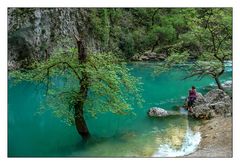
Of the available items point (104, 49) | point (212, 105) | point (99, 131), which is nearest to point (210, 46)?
point (212, 105)

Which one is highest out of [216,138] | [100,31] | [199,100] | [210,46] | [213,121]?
[100,31]

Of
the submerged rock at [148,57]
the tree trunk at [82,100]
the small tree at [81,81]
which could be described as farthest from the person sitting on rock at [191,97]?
the tree trunk at [82,100]

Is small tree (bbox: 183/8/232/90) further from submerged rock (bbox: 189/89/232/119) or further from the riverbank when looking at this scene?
the riverbank

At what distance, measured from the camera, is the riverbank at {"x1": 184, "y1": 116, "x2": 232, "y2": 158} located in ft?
29.1

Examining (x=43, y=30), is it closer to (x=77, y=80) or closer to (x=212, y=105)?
(x=212, y=105)

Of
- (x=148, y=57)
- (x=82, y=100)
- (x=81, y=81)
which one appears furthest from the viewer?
(x=148, y=57)

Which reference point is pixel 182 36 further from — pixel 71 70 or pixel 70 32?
pixel 71 70

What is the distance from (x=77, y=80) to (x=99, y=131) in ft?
6.09

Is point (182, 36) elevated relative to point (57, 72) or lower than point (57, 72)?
elevated

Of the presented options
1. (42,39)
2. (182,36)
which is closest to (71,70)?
(182,36)

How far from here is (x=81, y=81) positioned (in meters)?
9.67
